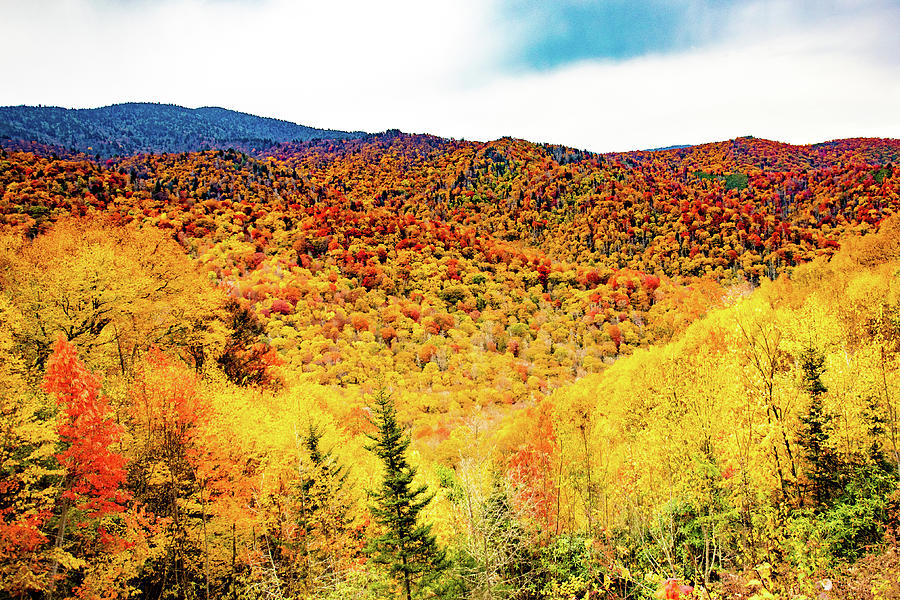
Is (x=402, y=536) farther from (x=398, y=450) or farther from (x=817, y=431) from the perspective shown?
(x=817, y=431)

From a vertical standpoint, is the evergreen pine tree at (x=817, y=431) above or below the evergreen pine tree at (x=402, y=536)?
above

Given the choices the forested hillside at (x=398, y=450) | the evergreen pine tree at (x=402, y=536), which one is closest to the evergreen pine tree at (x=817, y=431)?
the forested hillside at (x=398, y=450)

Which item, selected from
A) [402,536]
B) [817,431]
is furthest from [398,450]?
[817,431]

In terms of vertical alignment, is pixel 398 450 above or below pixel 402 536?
above

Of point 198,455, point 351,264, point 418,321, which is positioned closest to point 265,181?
point 351,264

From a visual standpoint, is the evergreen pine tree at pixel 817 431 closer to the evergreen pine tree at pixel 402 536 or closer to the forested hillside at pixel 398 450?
the forested hillside at pixel 398 450

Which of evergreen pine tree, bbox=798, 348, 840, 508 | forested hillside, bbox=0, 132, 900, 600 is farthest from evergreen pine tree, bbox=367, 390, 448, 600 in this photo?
evergreen pine tree, bbox=798, 348, 840, 508

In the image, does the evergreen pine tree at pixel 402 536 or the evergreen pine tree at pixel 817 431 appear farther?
the evergreen pine tree at pixel 817 431

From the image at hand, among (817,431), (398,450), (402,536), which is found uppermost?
(817,431)

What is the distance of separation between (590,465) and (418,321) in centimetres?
7175

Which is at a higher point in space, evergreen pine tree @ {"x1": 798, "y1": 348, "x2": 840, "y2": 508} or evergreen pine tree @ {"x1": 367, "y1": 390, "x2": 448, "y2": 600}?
evergreen pine tree @ {"x1": 798, "y1": 348, "x2": 840, "y2": 508}

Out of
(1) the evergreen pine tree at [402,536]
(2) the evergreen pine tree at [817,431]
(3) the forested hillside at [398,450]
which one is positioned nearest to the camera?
(3) the forested hillside at [398,450]

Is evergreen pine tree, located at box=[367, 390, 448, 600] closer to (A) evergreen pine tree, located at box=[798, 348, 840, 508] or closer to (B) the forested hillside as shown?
(B) the forested hillside

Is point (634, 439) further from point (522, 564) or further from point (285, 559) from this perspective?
point (285, 559)
